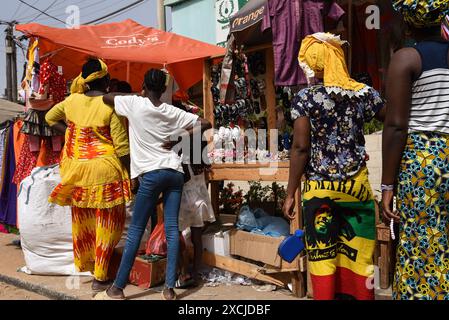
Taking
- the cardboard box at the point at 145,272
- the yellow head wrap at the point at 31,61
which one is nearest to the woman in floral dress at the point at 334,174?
the cardboard box at the point at 145,272

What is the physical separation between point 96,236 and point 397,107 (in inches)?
111

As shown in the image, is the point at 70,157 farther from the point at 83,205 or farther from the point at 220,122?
the point at 220,122

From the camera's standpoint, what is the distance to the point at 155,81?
3.58 meters

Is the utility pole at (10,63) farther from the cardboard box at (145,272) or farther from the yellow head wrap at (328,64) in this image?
the yellow head wrap at (328,64)

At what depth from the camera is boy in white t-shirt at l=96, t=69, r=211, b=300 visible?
3.59 m

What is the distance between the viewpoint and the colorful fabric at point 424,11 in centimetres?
209

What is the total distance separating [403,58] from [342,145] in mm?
616

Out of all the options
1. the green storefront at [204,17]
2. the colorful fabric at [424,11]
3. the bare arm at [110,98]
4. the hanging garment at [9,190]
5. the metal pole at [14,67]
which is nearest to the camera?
the colorful fabric at [424,11]

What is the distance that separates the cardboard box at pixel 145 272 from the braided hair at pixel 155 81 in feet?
5.23

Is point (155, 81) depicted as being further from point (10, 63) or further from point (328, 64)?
point (10, 63)

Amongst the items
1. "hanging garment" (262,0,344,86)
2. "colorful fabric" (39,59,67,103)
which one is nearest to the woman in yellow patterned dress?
"colorful fabric" (39,59,67,103)

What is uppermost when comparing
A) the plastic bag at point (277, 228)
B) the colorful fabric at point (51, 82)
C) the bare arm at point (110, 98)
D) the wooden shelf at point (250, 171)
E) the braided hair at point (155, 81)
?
the colorful fabric at point (51, 82)

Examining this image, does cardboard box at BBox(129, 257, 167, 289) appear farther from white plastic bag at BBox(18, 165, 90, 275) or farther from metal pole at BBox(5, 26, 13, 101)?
metal pole at BBox(5, 26, 13, 101)

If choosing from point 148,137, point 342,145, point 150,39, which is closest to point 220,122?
point 148,137
